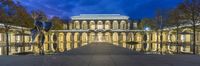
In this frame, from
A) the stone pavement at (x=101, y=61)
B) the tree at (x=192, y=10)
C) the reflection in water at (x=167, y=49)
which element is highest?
the tree at (x=192, y=10)

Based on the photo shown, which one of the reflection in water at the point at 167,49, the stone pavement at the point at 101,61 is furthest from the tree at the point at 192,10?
the stone pavement at the point at 101,61

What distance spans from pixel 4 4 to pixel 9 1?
2.77 ft

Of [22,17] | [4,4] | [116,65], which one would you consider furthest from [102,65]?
[22,17]

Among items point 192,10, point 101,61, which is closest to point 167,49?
point 192,10

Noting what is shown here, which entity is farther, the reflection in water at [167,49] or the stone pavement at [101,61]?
the reflection in water at [167,49]

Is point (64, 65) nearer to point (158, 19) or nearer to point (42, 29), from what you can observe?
point (42, 29)

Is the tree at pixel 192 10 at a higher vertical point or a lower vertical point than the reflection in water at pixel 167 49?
higher

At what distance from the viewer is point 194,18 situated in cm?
4744

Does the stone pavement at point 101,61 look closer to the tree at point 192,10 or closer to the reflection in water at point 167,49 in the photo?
the reflection in water at point 167,49

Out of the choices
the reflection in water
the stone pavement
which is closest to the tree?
the reflection in water

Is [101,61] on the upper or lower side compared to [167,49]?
upper

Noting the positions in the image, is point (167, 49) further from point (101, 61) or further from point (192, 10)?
point (101, 61)

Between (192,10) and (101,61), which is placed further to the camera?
(192,10)

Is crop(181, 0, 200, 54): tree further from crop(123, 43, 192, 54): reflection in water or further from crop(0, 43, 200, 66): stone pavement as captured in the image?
crop(0, 43, 200, 66): stone pavement
